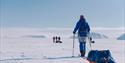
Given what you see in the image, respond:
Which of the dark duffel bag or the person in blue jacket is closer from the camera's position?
the dark duffel bag

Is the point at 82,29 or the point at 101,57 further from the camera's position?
the point at 82,29

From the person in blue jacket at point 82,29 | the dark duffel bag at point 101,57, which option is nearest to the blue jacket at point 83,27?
the person in blue jacket at point 82,29

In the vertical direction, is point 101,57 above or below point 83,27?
below

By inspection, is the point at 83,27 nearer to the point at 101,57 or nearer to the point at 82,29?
the point at 82,29

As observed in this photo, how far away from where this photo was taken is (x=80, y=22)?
55.6 ft

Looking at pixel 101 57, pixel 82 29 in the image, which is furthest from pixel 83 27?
pixel 101 57

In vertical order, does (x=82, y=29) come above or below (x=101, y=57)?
above

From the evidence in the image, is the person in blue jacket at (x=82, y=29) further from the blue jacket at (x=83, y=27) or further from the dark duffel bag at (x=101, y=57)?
the dark duffel bag at (x=101, y=57)

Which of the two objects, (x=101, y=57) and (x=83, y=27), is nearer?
(x=101, y=57)

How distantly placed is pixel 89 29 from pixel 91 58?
505 centimetres

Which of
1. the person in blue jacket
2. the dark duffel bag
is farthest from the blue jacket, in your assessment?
the dark duffel bag

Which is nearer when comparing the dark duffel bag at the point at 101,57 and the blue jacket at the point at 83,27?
the dark duffel bag at the point at 101,57

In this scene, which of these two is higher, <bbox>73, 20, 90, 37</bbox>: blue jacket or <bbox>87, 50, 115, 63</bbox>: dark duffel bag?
<bbox>73, 20, 90, 37</bbox>: blue jacket

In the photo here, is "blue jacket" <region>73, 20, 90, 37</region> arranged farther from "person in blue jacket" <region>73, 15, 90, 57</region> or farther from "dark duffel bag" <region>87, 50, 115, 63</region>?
"dark duffel bag" <region>87, 50, 115, 63</region>
